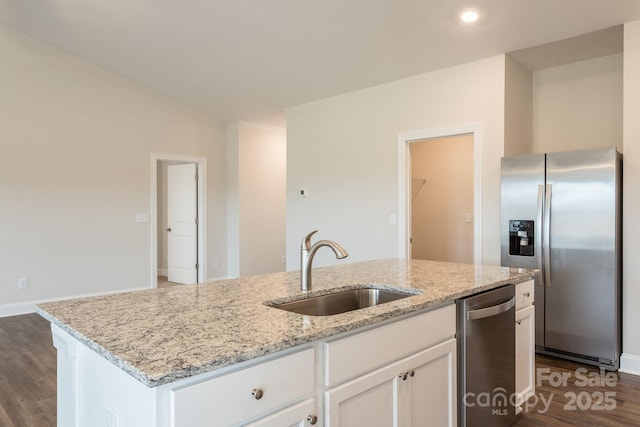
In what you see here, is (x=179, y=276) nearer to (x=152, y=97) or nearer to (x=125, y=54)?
(x=152, y=97)

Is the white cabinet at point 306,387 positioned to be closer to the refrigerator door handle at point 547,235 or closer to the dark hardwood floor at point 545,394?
the dark hardwood floor at point 545,394

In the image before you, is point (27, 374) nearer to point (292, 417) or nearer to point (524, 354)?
point (292, 417)

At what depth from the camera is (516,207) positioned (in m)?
3.58

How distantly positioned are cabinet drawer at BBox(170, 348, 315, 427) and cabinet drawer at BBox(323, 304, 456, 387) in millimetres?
93

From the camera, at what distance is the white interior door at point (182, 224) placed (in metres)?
6.51

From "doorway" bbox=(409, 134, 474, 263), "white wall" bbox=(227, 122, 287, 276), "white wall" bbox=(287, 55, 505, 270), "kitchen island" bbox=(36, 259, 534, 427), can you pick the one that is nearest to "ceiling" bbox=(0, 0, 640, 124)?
"white wall" bbox=(287, 55, 505, 270)

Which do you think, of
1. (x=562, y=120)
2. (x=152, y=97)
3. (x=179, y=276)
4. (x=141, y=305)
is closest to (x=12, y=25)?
(x=152, y=97)

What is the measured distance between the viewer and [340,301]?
6.64 ft

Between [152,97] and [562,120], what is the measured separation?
5.10 m

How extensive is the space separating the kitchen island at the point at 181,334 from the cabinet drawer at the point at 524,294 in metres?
0.35

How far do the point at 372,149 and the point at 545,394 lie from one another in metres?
2.91

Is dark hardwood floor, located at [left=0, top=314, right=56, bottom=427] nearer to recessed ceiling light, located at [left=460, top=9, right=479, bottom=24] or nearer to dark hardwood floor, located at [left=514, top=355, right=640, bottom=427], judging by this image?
dark hardwood floor, located at [left=514, top=355, right=640, bottom=427]

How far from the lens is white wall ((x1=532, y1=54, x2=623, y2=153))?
3879 mm

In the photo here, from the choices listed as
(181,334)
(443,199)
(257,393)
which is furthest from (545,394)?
(443,199)
